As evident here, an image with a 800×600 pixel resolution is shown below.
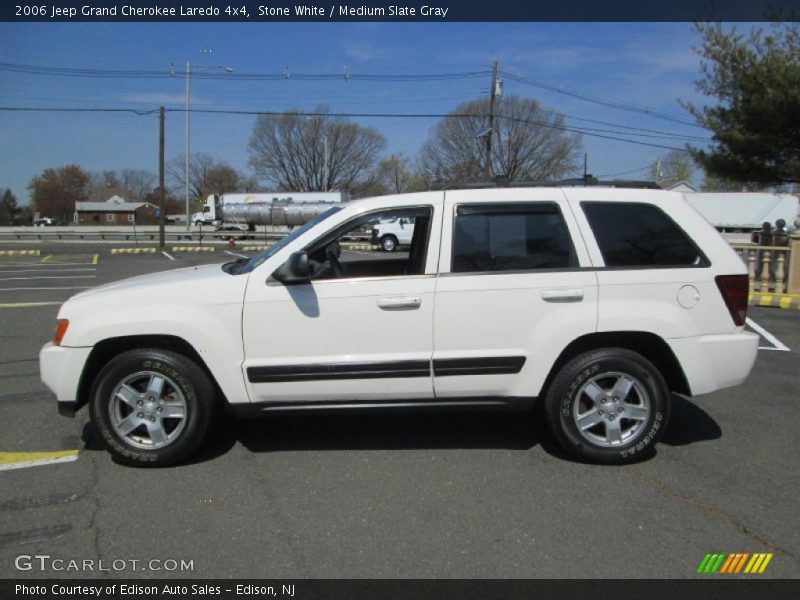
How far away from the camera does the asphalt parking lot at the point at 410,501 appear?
303 cm

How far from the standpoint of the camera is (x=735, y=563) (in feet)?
9.84

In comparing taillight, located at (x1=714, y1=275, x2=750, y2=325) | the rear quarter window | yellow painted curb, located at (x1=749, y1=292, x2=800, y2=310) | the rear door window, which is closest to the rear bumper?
taillight, located at (x1=714, y1=275, x2=750, y2=325)

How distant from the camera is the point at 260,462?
13.7 feet

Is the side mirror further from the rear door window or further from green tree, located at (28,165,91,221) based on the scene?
green tree, located at (28,165,91,221)

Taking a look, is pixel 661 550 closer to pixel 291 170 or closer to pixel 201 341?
pixel 201 341

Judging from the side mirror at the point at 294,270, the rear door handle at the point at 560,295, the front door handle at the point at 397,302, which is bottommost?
the front door handle at the point at 397,302

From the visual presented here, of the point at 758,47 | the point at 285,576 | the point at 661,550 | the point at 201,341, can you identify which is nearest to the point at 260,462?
the point at 201,341

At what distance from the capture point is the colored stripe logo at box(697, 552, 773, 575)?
116 inches

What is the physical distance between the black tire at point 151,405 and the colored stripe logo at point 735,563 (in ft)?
9.81

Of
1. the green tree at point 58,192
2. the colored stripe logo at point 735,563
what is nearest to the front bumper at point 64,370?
the colored stripe logo at point 735,563

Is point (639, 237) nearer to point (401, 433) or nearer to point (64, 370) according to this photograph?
point (401, 433)

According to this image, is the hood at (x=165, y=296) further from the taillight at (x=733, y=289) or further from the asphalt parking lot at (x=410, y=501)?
the taillight at (x=733, y=289)

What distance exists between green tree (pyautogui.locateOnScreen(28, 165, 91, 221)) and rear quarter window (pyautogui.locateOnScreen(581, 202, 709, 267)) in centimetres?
11503

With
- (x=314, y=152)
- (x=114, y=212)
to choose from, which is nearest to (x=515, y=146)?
(x=314, y=152)
